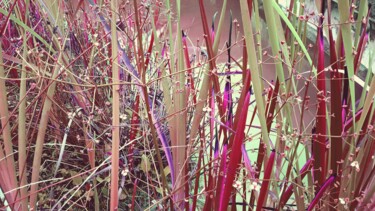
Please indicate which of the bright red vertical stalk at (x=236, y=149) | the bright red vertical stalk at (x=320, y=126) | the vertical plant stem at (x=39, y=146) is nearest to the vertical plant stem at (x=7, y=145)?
the vertical plant stem at (x=39, y=146)

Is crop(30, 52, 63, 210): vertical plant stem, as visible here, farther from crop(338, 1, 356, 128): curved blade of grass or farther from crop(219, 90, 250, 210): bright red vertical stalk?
crop(338, 1, 356, 128): curved blade of grass

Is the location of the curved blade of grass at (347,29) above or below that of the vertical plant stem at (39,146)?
above

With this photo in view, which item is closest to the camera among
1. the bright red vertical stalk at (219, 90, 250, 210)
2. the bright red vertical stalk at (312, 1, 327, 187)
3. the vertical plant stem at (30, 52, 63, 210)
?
the bright red vertical stalk at (219, 90, 250, 210)

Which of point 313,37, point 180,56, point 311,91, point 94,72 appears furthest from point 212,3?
point 180,56

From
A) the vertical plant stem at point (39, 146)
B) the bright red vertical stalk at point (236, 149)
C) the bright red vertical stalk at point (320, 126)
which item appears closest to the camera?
the bright red vertical stalk at point (236, 149)

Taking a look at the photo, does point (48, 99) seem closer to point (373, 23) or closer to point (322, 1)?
point (322, 1)

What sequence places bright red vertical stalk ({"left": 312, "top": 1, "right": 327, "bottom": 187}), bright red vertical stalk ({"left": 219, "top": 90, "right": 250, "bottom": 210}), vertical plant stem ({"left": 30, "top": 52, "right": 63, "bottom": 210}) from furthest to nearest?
vertical plant stem ({"left": 30, "top": 52, "right": 63, "bottom": 210}) < bright red vertical stalk ({"left": 312, "top": 1, "right": 327, "bottom": 187}) < bright red vertical stalk ({"left": 219, "top": 90, "right": 250, "bottom": 210})

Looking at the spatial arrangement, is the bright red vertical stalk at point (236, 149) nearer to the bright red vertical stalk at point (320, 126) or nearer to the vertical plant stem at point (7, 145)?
the bright red vertical stalk at point (320, 126)

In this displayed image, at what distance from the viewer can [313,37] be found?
233 cm

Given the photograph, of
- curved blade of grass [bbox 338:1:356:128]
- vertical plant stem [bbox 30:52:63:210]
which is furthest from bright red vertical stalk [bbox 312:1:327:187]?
vertical plant stem [bbox 30:52:63:210]

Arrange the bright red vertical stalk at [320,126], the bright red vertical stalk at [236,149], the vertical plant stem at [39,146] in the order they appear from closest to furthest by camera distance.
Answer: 1. the bright red vertical stalk at [236,149]
2. the bright red vertical stalk at [320,126]
3. the vertical plant stem at [39,146]

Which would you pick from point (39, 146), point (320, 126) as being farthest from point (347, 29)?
point (39, 146)

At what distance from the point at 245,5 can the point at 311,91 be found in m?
1.62

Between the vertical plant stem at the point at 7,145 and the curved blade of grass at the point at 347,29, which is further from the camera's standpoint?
the vertical plant stem at the point at 7,145
